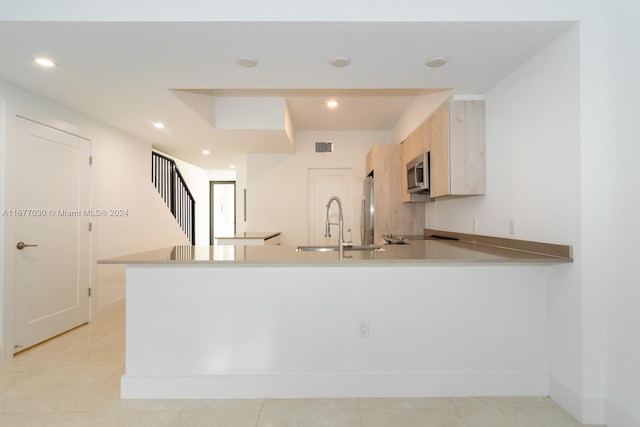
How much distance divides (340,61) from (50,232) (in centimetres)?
320

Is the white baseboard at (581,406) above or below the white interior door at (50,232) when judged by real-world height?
below

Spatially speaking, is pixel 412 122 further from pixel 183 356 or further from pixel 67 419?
pixel 67 419

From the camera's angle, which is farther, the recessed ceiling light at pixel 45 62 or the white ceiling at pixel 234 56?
the recessed ceiling light at pixel 45 62

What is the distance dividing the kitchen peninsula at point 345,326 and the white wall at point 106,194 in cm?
161

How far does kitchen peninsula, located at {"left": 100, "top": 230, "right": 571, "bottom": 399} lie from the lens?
2.09 m

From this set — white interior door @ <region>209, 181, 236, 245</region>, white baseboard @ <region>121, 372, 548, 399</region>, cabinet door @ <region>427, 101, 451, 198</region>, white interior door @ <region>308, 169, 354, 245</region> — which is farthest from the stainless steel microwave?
white interior door @ <region>209, 181, 236, 245</region>

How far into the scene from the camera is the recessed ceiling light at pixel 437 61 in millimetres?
2182

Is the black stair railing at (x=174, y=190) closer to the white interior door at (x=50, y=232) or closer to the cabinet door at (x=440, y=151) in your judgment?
the white interior door at (x=50, y=232)

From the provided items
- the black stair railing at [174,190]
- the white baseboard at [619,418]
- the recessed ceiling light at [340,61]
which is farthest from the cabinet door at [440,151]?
the black stair railing at [174,190]

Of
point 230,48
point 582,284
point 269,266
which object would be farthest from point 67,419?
point 582,284

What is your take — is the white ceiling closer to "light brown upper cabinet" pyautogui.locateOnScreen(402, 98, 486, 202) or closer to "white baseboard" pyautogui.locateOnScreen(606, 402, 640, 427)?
"light brown upper cabinet" pyautogui.locateOnScreen(402, 98, 486, 202)

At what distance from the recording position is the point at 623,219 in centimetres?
172

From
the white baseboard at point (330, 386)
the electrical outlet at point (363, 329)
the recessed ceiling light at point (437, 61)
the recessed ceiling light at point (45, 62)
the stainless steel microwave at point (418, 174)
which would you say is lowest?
the white baseboard at point (330, 386)
